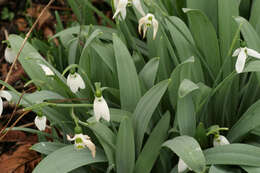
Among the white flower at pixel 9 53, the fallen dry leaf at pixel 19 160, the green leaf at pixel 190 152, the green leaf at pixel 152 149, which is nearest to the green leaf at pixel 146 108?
the green leaf at pixel 152 149

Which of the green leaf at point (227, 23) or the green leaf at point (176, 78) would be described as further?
the green leaf at point (227, 23)

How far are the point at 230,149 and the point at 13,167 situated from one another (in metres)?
1.48

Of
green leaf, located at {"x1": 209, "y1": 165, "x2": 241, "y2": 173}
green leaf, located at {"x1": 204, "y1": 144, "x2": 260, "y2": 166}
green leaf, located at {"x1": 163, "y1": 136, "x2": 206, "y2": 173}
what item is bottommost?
green leaf, located at {"x1": 209, "y1": 165, "x2": 241, "y2": 173}

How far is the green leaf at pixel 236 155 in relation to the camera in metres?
1.55

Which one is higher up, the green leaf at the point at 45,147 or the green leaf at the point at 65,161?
the green leaf at the point at 65,161

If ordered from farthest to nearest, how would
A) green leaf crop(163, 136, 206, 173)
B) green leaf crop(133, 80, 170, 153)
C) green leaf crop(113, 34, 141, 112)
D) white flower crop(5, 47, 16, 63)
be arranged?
white flower crop(5, 47, 16, 63), green leaf crop(113, 34, 141, 112), green leaf crop(133, 80, 170, 153), green leaf crop(163, 136, 206, 173)

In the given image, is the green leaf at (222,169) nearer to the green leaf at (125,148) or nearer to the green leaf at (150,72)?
the green leaf at (125,148)

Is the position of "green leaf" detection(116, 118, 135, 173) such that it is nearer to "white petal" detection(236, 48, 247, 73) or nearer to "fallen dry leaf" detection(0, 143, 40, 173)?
"white petal" detection(236, 48, 247, 73)

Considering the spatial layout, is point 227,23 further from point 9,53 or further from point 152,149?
point 9,53

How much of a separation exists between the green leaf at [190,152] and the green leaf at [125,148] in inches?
7.3

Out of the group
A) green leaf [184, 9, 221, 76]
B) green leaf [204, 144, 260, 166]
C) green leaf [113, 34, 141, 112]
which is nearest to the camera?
green leaf [204, 144, 260, 166]

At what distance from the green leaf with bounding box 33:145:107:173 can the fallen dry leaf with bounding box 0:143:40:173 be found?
2.84 ft

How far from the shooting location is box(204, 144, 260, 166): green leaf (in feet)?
5.08

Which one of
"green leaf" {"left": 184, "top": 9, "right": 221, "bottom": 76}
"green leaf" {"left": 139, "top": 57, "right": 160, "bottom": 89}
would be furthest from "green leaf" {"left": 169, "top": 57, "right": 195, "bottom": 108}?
"green leaf" {"left": 184, "top": 9, "right": 221, "bottom": 76}
